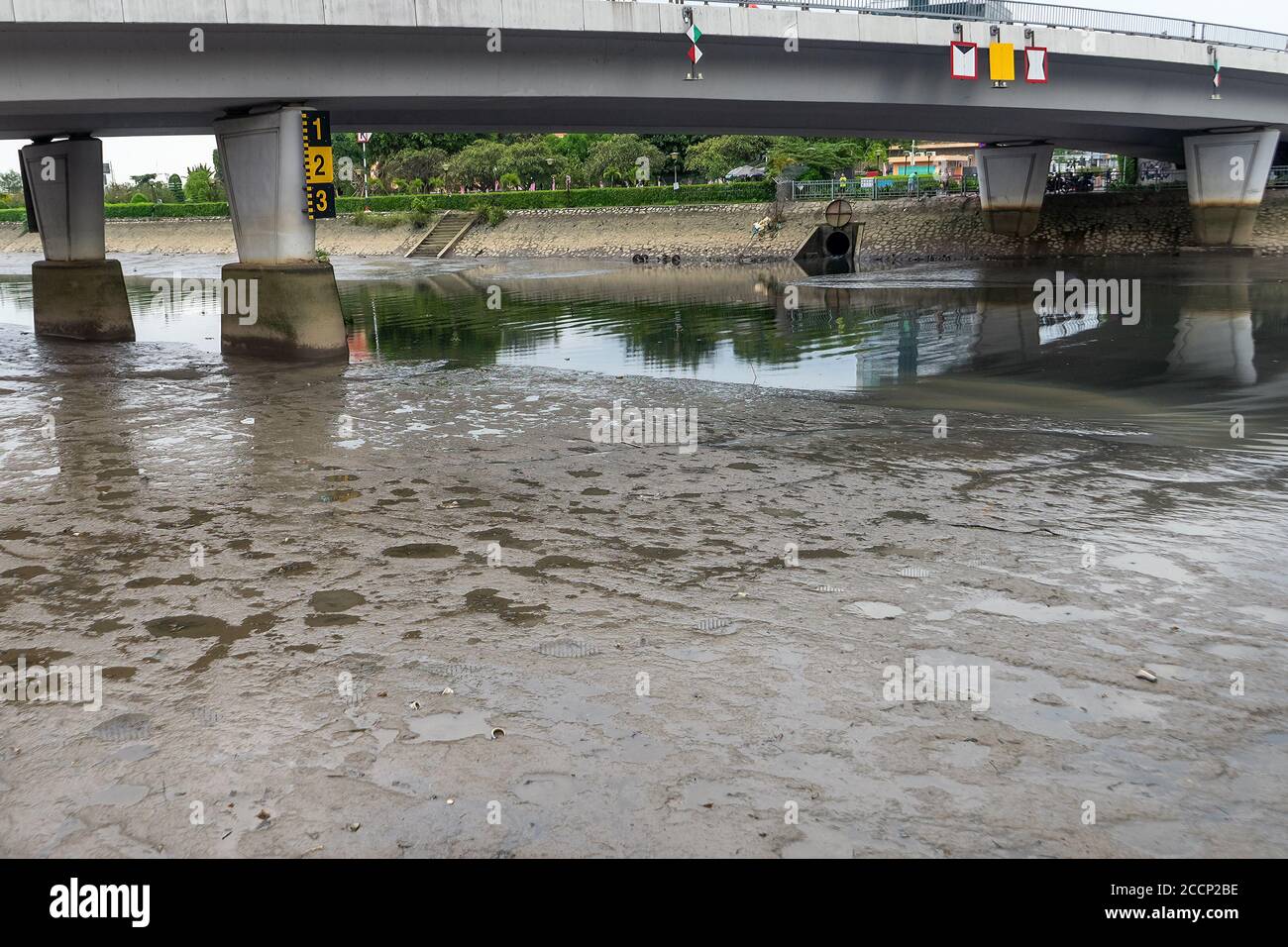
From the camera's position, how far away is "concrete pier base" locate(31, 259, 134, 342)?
26.5 m

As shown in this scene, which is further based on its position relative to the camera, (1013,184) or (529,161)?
(529,161)

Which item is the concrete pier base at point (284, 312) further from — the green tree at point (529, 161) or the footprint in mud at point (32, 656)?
the green tree at point (529, 161)

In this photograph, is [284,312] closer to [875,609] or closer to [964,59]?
[875,609]

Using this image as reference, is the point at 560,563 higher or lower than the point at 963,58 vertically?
lower

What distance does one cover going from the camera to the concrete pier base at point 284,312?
2103 cm

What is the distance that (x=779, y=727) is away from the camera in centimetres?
564

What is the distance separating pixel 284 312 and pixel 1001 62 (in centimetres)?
2112

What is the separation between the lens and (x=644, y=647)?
675cm

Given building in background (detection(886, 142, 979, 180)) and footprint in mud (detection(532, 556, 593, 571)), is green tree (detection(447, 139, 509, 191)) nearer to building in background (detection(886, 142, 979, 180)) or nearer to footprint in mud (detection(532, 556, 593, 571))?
building in background (detection(886, 142, 979, 180))

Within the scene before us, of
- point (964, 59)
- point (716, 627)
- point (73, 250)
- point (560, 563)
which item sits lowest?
point (716, 627)

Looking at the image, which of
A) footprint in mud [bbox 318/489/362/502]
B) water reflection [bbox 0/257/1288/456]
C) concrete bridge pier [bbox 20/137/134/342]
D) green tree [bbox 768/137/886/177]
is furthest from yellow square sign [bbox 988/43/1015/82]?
green tree [bbox 768/137/886/177]

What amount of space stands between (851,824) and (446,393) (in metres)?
13.3

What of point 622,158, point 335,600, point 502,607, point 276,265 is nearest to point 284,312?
point 276,265

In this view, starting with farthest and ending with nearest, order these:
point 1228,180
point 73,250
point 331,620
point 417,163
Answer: point 417,163
point 1228,180
point 73,250
point 331,620
